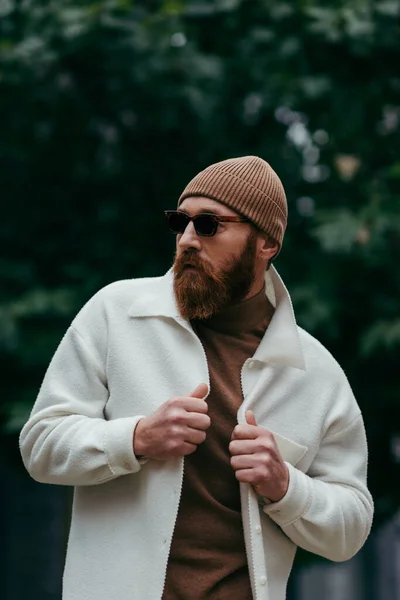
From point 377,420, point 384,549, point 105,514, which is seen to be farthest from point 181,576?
point 384,549

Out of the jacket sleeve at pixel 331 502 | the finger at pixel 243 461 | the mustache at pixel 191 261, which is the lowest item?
the jacket sleeve at pixel 331 502

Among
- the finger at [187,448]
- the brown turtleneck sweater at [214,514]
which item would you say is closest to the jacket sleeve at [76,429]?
the finger at [187,448]

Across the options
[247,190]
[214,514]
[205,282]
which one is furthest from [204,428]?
[247,190]

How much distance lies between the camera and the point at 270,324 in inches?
126

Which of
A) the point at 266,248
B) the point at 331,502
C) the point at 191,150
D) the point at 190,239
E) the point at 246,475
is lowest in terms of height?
the point at 191,150

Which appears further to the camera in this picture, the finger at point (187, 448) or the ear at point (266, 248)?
the ear at point (266, 248)

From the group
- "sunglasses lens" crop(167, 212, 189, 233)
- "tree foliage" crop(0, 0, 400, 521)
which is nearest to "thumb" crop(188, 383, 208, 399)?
"sunglasses lens" crop(167, 212, 189, 233)

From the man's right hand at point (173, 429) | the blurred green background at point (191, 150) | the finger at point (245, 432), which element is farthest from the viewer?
the blurred green background at point (191, 150)

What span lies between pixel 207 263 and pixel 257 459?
0.54m

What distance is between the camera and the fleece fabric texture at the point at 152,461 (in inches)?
111

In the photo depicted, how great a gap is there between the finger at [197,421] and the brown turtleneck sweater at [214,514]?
0.19 meters

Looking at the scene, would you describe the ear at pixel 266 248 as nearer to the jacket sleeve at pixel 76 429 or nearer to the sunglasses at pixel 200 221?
the sunglasses at pixel 200 221

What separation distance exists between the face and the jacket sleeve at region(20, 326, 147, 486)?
0.97 feet

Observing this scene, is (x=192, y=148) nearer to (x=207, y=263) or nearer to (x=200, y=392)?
(x=207, y=263)
